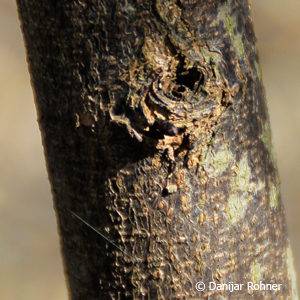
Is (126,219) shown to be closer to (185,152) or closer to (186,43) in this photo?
(185,152)

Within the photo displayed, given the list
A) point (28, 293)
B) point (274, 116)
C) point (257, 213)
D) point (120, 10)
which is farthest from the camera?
point (274, 116)

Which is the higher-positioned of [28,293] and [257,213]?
[28,293]

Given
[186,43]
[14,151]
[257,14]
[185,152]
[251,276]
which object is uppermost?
[257,14]

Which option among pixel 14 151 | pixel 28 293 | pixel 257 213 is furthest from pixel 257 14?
pixel 257 213

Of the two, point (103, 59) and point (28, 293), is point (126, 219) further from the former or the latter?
point (28, 293)

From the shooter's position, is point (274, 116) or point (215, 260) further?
point (274, 116)

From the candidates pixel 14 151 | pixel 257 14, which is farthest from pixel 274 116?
pixel 14 151

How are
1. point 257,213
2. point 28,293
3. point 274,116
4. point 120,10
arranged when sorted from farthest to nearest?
point 274,116 → point 28,293 → point 257,213 → point 120,10
